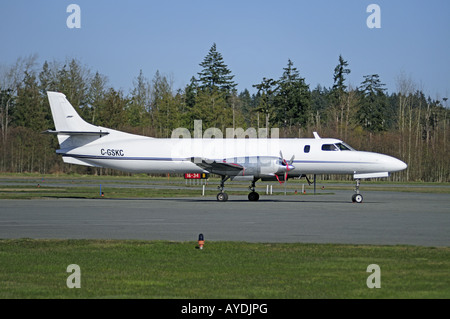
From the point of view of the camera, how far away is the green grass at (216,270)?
984 centimetres

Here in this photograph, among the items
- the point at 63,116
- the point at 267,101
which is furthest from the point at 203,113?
the point at 63,116

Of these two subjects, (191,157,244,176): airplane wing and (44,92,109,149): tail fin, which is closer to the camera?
(191,157,244,176): airplane wing

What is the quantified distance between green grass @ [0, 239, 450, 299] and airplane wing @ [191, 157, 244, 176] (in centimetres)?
1623

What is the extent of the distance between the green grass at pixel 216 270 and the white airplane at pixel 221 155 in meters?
17.2

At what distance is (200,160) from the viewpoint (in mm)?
32062

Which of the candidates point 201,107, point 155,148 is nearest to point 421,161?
point 201,107

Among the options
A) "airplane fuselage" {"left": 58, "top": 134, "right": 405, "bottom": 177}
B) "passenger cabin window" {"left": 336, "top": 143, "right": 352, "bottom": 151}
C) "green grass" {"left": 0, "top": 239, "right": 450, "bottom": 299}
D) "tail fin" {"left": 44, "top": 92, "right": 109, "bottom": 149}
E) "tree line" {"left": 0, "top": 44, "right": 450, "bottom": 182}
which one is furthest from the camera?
"tree line" {"left": 0, "top": 44, "right": 450, "bottom": 182}

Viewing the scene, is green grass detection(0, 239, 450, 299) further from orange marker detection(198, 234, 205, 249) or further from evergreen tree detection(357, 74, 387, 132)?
evergreen tree detection(357, 74, 387, 132)

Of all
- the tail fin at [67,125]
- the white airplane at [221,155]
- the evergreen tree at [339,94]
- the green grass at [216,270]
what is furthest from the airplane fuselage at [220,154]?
the evergreen tree at [339,94]

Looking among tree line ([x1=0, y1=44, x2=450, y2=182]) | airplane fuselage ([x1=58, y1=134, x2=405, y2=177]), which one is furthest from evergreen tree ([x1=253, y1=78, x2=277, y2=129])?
airplane fuselage ([x1=58, y1=134, x2=405, y2=177])

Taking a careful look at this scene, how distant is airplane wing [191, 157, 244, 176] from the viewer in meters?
32.1

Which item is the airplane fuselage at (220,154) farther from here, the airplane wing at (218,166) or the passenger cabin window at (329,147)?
the airplane wing at (218,166)

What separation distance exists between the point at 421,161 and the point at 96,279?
63.3 meters
